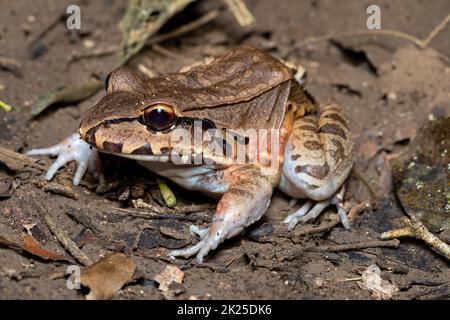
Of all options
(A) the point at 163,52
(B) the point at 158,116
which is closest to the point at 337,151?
(B) the point at 158,116

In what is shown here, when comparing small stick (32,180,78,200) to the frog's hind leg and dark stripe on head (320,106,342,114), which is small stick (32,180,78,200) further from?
dark stripe on head (320,106,342,114)

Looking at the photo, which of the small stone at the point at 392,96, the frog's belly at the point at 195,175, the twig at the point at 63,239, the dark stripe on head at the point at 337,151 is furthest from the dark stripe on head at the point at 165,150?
the small stone at the point at 392,96

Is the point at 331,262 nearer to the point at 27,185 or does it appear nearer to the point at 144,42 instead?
the point at 27,185

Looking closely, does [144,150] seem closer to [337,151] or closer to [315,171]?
[315,171]

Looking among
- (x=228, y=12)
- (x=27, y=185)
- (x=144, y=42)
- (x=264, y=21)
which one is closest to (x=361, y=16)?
(x=264, y=21)

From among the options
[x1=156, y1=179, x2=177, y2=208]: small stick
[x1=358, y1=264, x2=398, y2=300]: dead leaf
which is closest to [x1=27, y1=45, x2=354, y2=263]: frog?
[x1=156, y1=179, x2=177, y2=208]: small stick
